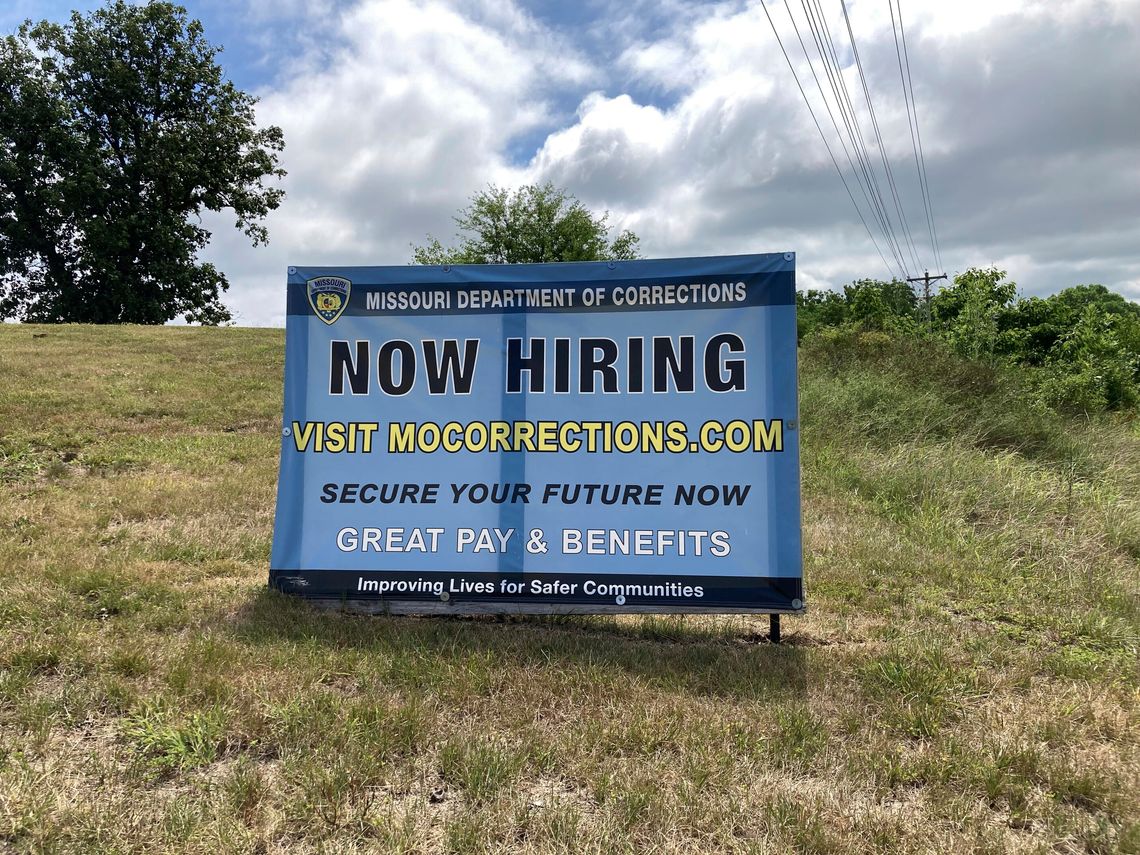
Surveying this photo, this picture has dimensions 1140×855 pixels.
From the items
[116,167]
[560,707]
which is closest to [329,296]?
[560,707]

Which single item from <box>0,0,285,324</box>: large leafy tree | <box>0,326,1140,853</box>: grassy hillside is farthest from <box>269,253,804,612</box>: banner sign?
<box>0,0,285,324</box>: large leafy tree

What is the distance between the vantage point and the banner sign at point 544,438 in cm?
422

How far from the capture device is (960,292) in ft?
88.9

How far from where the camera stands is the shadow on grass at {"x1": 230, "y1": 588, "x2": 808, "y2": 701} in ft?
11.6

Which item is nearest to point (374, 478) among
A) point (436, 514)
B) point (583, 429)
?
point (436, 514)

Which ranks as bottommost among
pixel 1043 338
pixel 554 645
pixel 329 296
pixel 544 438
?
pixel 554 645

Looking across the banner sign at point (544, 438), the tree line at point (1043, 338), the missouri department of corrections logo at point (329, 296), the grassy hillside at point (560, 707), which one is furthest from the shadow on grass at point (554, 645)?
the tree line at point (1043, 338)

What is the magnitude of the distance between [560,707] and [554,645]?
0.69 metres

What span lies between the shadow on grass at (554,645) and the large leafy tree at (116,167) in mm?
35549

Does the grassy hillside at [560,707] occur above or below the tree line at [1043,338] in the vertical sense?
below

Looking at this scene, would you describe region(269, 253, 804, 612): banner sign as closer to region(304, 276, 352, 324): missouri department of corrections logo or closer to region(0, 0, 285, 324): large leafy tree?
region(304, 276, 352, 324): missouri department of corrections logo

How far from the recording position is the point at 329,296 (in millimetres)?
4680

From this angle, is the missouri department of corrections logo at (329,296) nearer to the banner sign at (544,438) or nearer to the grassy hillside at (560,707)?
the banner sign at (544,438)

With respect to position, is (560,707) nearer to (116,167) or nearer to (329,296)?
(329,296)
